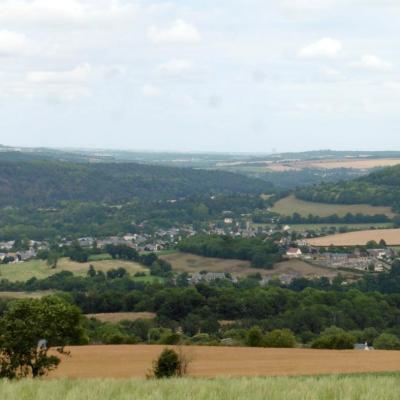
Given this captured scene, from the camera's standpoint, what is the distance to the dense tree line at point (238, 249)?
343 feet

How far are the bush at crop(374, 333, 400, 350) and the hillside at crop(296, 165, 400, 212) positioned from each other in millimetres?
102162

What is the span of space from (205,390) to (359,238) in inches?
4230

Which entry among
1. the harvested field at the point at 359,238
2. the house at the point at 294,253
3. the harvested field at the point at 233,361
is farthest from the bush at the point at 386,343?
the harvested field at the point at 359,238

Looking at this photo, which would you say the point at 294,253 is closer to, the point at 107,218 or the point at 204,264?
the point at 204,264

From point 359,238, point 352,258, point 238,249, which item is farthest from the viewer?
point 359,238

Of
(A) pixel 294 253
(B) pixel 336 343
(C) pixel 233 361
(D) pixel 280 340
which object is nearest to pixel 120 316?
(D) pixel 280 340

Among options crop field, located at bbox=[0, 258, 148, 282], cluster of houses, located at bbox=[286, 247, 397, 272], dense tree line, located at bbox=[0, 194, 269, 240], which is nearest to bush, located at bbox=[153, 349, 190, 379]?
cluster of houses, located at bbox=[286, 247, 397, 272]

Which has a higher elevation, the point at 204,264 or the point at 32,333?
the point at 32,333

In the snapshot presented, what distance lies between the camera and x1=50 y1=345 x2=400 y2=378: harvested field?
28591 mm

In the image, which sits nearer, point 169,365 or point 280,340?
point 169,365

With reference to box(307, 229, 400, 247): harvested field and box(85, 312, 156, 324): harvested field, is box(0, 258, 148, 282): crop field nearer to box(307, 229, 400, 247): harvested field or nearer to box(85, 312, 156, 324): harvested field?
box(307, 229, 400, 247): harvested field

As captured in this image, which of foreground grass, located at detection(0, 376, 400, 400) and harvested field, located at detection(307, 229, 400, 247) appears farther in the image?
harvested field, located at detection(307, 229, 400, 247)

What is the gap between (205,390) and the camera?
11273 mm

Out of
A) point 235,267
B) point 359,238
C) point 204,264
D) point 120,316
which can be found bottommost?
point 204,264
